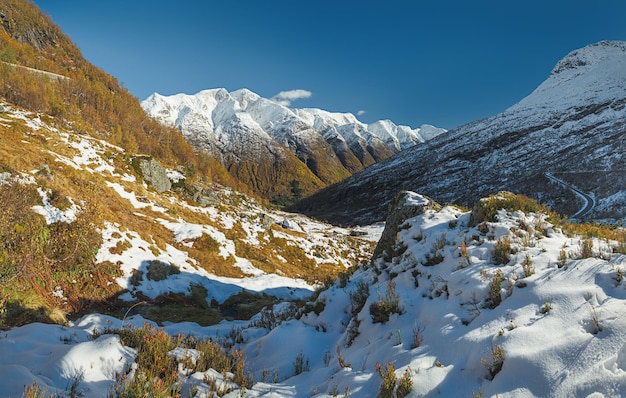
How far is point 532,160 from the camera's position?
326ft

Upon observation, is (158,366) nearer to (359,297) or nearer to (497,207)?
(359,297)

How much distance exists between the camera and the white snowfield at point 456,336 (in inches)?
133

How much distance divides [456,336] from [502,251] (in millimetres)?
2528

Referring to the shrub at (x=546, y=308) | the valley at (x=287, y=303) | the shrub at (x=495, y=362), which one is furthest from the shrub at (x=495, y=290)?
the shrub at (x=495, y=362)

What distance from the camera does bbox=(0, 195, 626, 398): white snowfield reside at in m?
3.38

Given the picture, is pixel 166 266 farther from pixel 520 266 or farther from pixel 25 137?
pixel 25 137

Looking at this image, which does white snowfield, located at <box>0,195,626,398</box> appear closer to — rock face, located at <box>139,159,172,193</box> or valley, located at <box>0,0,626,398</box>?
valley, located at <box>0,0,626,398</box>

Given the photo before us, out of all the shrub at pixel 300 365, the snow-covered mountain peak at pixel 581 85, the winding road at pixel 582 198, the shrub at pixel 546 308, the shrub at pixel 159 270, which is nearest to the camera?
the shrub at pixel 546 308

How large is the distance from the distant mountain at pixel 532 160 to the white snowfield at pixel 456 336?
6104cm

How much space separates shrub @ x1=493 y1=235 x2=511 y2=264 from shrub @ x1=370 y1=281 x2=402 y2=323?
2135 millimetres

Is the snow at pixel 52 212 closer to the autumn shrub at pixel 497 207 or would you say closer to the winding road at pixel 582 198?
the autumn shrub at pixel 497 207

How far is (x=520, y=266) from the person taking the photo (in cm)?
556

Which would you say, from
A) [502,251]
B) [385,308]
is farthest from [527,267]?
[385,308]

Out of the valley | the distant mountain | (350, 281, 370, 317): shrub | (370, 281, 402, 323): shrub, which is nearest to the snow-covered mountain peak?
the distant mountain
